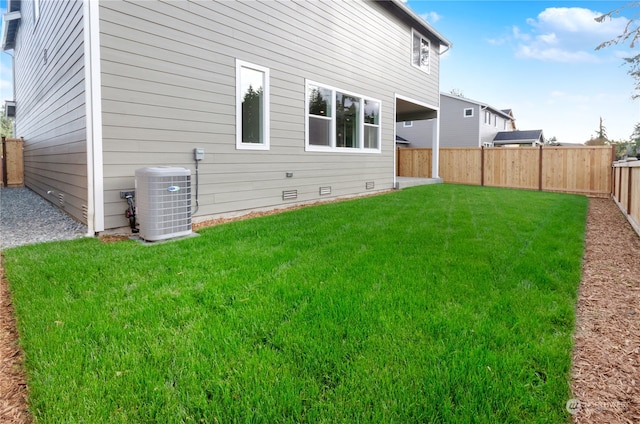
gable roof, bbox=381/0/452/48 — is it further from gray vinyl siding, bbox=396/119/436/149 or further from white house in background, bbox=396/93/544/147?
gray vinyl siding, bbox=396/119/436/149

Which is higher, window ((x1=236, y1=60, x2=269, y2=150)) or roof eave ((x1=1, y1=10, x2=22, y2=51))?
roof eave ((x1=1, y1=10, x2=22, y2=51))

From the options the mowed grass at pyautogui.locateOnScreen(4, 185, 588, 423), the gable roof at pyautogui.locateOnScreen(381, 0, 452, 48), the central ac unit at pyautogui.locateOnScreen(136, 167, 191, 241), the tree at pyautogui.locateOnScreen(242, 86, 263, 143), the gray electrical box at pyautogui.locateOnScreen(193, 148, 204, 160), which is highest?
the gable roof at pyautogui.locateOnScreen(381, 0, 452, 48)

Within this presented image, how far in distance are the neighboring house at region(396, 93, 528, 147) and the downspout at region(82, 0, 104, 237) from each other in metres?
22.3

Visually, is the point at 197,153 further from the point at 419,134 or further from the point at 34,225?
the point at 419,134

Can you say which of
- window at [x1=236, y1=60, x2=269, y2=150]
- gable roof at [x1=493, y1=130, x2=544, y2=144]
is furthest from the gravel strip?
gable roof at [x1=493, y1=130, x2=544, y2=144]

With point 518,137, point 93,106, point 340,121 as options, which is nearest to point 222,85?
point 93,106

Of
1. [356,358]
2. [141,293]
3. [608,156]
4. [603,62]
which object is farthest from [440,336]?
[603,62]

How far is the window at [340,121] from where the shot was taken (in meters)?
7.73

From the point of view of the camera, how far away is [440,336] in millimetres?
2104

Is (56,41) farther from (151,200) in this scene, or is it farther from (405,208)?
(405,208)

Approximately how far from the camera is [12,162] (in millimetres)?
11539

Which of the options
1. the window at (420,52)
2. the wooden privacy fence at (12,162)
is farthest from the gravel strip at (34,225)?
the window at (420,52)

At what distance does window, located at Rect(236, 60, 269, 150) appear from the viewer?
6.02 m

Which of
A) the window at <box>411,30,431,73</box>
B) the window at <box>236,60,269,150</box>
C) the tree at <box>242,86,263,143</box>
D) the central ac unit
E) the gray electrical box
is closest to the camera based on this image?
the central ac unit
